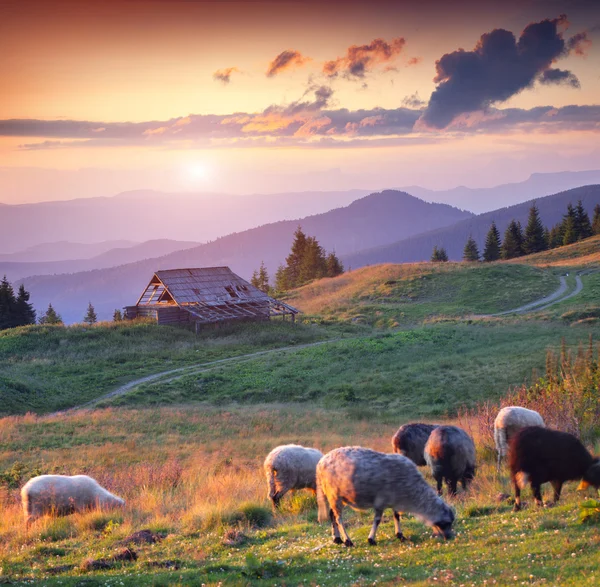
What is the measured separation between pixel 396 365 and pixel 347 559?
34052 millimetres

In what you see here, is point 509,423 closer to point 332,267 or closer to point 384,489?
point 384,489

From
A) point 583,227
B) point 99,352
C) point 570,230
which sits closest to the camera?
point 99,352

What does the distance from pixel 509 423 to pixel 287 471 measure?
5.85 meters

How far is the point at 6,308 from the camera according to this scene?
84188mm

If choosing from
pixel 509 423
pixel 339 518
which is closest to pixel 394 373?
pixel 509 423

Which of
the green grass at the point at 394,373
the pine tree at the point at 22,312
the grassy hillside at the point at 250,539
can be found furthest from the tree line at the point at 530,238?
the grassy hillside at the point at 250,539

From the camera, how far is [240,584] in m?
8.53

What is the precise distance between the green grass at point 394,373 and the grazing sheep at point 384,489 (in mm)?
21546

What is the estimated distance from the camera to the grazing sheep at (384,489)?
9.96m

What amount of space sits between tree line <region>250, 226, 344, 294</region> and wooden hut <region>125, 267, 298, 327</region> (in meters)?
48.9

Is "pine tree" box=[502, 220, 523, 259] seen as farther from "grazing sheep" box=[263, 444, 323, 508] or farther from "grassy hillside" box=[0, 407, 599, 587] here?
"grazing sheep" box=[263, 444, 323, 508]

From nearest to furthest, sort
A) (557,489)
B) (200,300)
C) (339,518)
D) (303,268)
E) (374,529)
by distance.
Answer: (374,529) < (339,518) < (557,489) < (200,300) < (303,268)

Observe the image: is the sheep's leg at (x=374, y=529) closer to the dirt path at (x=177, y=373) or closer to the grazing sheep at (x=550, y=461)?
the grazing sheep at (x=550, y=461)

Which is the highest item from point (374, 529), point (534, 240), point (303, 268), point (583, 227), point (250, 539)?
point (583, 227)
